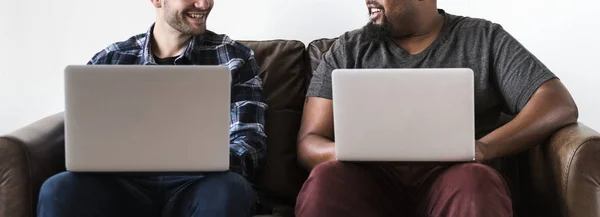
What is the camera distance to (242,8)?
7.53 feet

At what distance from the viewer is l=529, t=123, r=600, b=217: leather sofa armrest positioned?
1506 mm

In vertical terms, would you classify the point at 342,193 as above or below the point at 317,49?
below

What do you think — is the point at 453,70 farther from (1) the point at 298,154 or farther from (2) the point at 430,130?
(1) the point at 298,154

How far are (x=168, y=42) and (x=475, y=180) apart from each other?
90cm

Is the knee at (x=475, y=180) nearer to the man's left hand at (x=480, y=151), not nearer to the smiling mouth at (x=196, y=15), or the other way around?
the man's left hand at (x=480, y=151)

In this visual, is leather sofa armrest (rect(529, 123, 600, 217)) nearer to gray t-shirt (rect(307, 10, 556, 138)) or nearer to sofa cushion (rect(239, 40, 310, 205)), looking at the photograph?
gray t-shirt (rect(307, 10, 556, 138))

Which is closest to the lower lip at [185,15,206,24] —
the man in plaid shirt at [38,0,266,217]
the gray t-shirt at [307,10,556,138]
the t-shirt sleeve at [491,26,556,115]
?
the man in plaid shirt at [38,0,266,217]

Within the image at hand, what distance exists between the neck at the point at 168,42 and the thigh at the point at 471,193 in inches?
30.7

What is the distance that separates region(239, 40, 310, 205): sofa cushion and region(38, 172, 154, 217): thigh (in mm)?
452

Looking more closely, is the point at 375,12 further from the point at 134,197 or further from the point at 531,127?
the point at 134,197

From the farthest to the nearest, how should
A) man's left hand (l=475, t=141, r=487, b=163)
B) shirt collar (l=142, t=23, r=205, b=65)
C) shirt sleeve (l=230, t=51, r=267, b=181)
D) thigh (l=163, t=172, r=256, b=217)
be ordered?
1. shirt collar (l=142, t=23, r=205, b=65)
2. shirt sleeve (l=230, t=51, r=267, b=181)
3. man's left hand (l=475, t=141, r=487, b=163)
4. thigh (l=163, t=172, r=256, b=217)

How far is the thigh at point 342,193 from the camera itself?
4.92 feet

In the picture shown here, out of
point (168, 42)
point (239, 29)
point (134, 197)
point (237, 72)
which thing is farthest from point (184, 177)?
point (239, 29)

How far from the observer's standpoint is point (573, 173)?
1.53 meters
